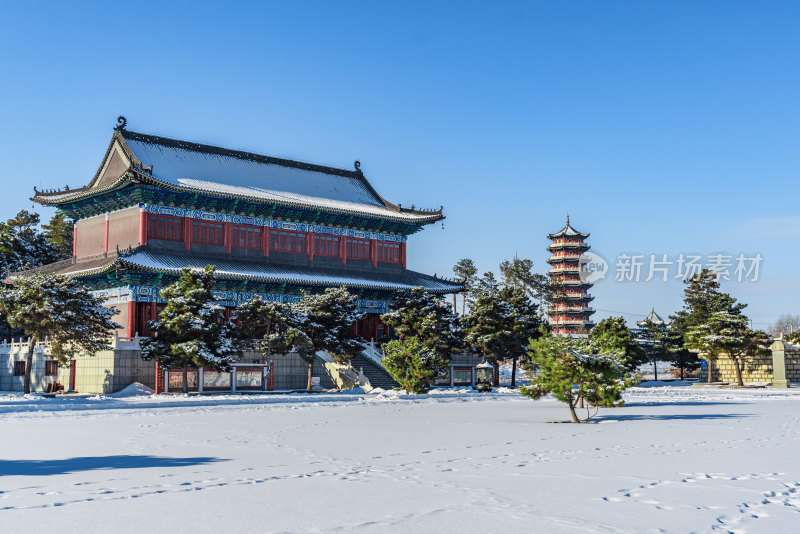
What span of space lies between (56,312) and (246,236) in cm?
1557

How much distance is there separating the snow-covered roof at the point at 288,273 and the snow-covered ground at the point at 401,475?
20819 millimetres

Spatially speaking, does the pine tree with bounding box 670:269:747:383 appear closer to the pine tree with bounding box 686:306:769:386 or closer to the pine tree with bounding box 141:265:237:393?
the pine tree with bounding box 686:306:769:386

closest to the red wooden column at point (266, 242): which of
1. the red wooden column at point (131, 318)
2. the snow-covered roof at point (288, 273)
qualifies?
the snow-covered roof at point (288, 273)

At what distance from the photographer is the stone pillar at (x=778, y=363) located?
54.0m

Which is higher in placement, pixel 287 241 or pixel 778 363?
pixel 287 241

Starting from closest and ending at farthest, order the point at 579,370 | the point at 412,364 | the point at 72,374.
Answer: the point at 579,370
the point at 412,364
the point at 72,374

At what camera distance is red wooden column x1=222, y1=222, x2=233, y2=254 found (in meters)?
48.0

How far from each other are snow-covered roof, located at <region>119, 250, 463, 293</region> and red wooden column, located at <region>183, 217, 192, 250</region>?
27.9 inches

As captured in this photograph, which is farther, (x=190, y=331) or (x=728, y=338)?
(x=728, y=338)

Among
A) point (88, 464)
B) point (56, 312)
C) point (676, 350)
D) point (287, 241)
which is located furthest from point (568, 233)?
point (88, 464)

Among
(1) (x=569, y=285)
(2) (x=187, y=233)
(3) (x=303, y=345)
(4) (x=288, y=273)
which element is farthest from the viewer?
(1) (x=569, y=285)

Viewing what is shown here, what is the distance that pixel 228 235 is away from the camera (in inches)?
1898

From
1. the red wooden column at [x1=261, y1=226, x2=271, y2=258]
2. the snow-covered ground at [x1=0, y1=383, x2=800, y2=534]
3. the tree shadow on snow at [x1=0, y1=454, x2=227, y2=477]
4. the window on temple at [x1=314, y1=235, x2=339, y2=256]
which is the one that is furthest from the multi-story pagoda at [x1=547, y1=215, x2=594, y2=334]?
the tree shadow on snow at [x1=0, y1=454, x2=227, y2=477]

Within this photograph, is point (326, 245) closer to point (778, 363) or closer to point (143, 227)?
point (143, 227)
